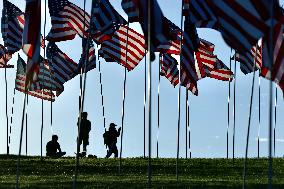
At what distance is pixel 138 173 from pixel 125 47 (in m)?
6.26

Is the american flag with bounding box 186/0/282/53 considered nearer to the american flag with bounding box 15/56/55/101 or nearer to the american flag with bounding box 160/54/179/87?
the american flag with bounding box 160/54/179/87

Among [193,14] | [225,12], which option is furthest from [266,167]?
[225,12]

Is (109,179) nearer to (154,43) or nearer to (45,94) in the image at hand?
(154,43)

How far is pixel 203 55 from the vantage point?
33.7 metres

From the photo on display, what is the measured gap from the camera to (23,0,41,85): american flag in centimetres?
1975

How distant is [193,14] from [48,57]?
73.9ft

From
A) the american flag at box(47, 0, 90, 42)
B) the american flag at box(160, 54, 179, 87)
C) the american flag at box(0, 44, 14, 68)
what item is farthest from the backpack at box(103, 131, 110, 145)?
the american flag at box(0, 44, 14, 68)

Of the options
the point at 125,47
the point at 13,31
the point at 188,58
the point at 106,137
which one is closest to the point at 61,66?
the point at 13,31

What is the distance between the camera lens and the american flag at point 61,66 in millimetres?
42906

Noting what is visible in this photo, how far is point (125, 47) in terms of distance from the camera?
33.0 m

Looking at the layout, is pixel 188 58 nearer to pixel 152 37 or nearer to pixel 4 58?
pixel 152 37

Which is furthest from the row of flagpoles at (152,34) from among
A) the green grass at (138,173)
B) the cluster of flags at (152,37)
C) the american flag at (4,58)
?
the green grass at (138,173)

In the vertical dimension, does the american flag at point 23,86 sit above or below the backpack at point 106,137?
above

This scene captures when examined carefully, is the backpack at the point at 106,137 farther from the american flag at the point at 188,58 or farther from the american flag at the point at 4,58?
the american flag at the point at 188,58
